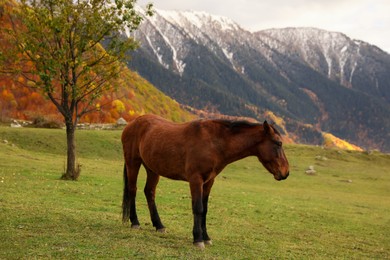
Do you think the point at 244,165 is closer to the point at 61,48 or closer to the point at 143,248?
the point at 61,48

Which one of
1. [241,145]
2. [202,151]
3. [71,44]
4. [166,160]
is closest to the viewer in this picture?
[202,151]

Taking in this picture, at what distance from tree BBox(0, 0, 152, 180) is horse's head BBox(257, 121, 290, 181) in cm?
1723

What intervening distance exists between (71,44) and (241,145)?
18626 millimetres

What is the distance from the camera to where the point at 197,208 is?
1062 cm

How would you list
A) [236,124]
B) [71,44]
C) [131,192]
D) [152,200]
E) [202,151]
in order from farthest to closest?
1. [71,44]
2. [131,192]
3. [152,200]
4. [236,124]
5. [202,151]

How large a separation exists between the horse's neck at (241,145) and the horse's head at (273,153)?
7.8 inches

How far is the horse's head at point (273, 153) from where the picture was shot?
415 inches

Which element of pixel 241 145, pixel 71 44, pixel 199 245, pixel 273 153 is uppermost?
pixel 71 44

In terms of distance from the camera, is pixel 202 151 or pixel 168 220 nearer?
pixel 202 151

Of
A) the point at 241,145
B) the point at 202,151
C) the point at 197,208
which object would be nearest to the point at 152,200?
the point at 197,208

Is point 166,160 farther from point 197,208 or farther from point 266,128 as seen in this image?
point 266,128

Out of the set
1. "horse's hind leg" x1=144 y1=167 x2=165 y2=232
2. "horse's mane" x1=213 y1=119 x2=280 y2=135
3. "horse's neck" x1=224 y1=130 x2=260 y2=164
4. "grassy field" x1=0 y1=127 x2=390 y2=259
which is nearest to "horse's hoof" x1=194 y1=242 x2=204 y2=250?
"grassy field" x1=0 y1=127 x2=390 y2=259

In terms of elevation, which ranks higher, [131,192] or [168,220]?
[131,192]

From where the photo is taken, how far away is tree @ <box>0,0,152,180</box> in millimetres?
24969
